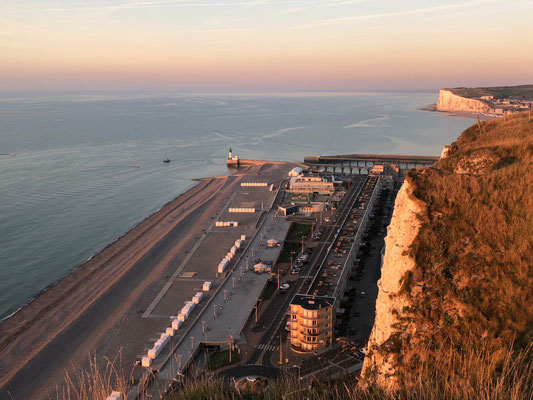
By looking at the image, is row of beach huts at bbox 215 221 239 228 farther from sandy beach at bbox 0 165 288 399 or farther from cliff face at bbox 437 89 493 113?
cliff face at bbox 437 89 493 113

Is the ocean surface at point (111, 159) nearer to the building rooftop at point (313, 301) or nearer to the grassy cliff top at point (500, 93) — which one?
the building rooftop at point (313, 301)

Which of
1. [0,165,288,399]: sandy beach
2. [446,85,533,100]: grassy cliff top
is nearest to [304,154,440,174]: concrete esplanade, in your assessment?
[0,165,288,399]: sandy beach

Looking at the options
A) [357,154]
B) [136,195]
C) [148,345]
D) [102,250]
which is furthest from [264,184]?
[148,345]

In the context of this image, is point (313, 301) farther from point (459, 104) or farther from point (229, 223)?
point (459, 104)

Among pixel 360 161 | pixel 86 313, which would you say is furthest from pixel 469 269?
pixel 360 161

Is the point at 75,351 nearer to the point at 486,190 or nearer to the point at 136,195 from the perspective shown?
the point at 486,190

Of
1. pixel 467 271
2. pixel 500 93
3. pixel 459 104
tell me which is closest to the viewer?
pixel 467 271

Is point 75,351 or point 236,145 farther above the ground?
point 236,145
